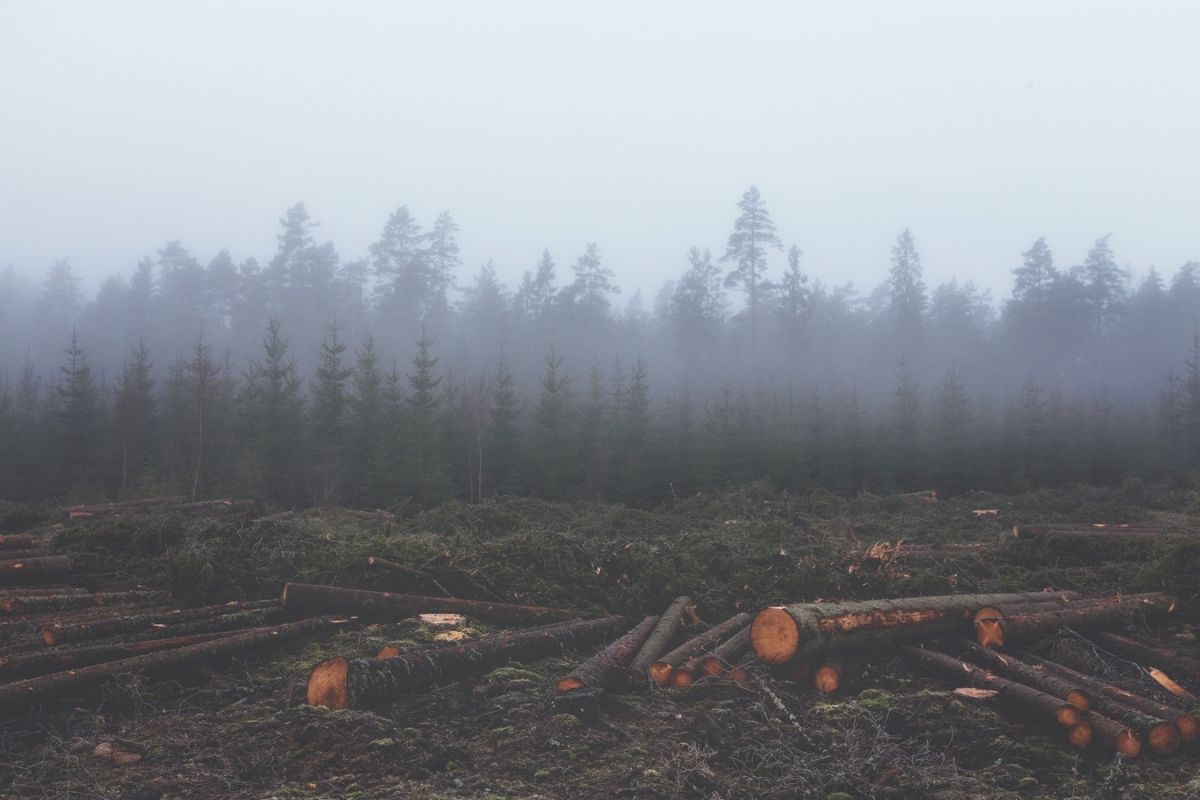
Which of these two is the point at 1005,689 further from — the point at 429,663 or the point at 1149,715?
the point at 429,663

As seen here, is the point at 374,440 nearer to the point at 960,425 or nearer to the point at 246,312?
the point at 960,425

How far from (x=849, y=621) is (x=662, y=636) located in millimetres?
1785

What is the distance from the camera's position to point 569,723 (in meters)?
5.09

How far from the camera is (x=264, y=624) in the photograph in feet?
23.7

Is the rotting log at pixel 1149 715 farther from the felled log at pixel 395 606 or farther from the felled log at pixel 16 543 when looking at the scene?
the felled log at pixel 16 543

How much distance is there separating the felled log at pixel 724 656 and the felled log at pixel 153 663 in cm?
428

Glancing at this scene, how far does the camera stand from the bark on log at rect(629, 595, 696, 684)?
19.6 feet

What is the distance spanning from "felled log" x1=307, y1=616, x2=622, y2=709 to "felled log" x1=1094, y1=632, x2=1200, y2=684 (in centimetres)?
503

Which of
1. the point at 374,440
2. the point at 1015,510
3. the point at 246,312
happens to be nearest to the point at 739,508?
the point at 1015,510

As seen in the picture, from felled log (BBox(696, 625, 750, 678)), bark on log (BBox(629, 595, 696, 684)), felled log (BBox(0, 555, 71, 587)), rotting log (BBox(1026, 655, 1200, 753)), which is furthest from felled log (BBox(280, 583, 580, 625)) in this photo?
rotting log (BBox(1026, 655, 1200, 753))

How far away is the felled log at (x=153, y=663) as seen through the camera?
5.05 m

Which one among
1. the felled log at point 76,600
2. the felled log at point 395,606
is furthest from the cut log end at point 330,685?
the felled log at point 76,600

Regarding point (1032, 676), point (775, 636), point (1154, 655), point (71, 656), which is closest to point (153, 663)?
point (71, 656)

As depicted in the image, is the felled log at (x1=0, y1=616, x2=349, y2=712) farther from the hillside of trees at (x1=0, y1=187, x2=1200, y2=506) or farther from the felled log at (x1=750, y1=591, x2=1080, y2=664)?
the hillside of trees at (x1=0, y1=187, x2=1200, y2=506)
